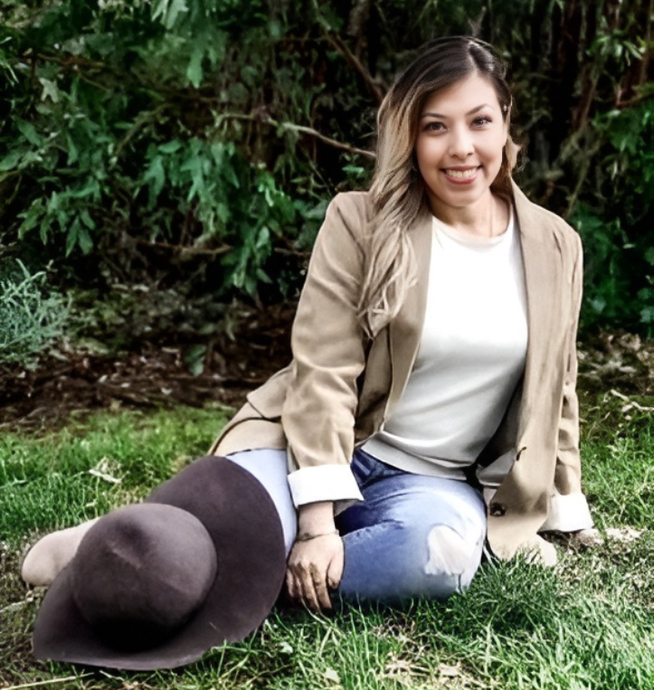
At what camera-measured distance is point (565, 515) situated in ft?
9.31

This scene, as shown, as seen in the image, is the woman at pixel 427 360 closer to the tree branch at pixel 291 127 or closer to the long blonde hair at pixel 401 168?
the long blonde hair at pixel 401 168

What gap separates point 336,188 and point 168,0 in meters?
1.03

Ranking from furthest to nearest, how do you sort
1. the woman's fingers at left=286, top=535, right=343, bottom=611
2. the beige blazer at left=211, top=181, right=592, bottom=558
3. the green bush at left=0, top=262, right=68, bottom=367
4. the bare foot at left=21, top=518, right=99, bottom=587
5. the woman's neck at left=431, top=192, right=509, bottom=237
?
the green bush at left=0, top=262, right=68, bottom=367
the bare foot at left=21, top=518, right=99, bottom=587
the woman's neck at left=431, top=192, right=509, bottom=237
the beige blazer at left=211, top=181, right=592, bottom=558
the woman's fingers at left=286, top=535, right=343, bottom=611

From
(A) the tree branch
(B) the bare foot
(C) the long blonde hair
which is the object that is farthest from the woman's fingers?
(A) the tree branch

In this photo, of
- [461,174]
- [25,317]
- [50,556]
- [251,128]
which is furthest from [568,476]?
[25,317]

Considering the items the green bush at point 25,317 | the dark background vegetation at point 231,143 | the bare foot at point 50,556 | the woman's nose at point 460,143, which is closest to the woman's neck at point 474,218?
the woman's nose at point 460,143

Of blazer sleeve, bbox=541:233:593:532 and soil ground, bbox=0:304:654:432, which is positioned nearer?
blazer sleeve, bbox=541:233:593:532

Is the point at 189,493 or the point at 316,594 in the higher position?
the point at 189,493

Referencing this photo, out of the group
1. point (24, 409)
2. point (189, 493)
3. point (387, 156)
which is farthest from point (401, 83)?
point (24, 409)

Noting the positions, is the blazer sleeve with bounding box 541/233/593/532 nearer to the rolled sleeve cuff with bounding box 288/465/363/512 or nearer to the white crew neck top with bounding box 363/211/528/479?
the white crew neck top with bounding box 363/211/528/479

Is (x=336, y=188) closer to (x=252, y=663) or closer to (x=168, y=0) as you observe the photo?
(x=168, y=0)

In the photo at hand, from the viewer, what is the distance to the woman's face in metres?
2.53

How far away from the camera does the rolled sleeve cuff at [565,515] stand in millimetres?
2840

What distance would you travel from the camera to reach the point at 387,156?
8.56 feet
